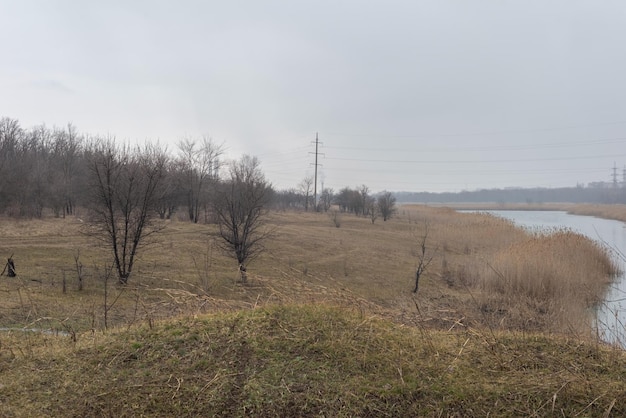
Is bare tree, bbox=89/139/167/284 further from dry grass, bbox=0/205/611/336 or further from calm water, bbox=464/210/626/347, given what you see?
calm water, bbox=464/210/626/347

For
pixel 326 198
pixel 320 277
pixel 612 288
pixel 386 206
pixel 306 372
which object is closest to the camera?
pixel 306 372

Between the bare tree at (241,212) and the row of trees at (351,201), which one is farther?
the row of trees at (351,201)

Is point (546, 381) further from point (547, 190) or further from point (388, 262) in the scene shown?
point (547, 190)

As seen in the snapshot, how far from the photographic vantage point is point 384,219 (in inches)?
1880

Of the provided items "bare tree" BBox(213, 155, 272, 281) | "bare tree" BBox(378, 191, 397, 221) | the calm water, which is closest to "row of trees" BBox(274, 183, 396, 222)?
"bare tree" BBox(378, 191, 397, 221)

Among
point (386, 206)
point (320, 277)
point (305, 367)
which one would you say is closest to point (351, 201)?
point (386, 206)

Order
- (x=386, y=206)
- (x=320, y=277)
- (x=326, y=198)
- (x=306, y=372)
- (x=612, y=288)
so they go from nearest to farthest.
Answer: (x=306, y=372) < (x=612, y=288) < (x=320, y=277) < (x=386, y=206) < (x=326, y=198)

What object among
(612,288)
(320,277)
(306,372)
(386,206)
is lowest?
(320,277)

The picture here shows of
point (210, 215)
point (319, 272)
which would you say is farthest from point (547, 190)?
point (319, 272)

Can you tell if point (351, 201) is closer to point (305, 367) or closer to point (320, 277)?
point (320, 277)

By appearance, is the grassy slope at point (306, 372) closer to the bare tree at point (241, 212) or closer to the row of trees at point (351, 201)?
the bare tree at point (241, 212)

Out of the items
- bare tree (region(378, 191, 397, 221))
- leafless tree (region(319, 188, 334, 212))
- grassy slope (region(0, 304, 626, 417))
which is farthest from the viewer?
leafless tree (region(319, 188, 334, 212))

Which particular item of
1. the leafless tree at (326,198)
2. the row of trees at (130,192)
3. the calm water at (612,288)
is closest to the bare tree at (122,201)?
the row of trees at (130,192)

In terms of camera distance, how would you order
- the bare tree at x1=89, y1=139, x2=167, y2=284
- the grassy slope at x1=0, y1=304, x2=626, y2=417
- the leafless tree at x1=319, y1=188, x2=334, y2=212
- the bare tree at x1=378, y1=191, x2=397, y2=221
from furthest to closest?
the leafless tree at x1=319, y1=188, x2=334, y2=212 < the bare tree at x1=378, y1=191, x2=397, y2=221 < the bare tree at x1=89, y1=139, x2=167, y2=284 < the grassy slope at x1=0, y1=304, x2=626, y2=417
